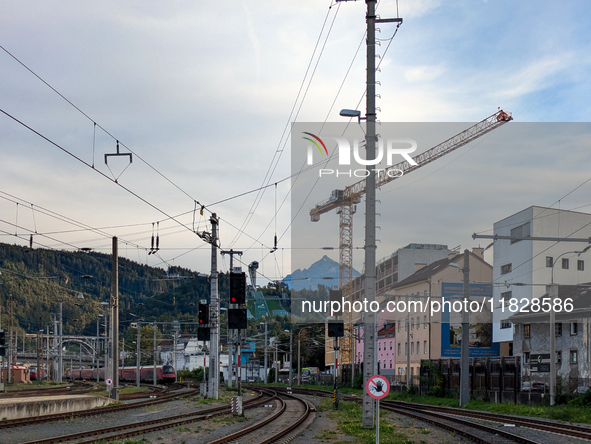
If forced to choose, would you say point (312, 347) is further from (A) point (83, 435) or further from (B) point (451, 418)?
(A) point (83, 435)

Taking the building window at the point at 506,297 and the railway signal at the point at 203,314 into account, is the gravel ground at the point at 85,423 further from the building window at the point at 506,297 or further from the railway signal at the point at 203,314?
the building window at the point at 506,297

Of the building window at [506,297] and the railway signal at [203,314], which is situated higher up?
the railway signal at [203,314]

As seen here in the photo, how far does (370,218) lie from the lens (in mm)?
22625

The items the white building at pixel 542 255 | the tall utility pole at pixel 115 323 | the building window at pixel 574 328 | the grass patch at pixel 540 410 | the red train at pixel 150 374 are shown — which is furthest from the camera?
the red train at pixel 150 374

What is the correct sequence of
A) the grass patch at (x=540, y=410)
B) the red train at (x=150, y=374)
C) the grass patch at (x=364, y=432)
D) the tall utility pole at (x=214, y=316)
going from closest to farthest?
1. the grass patch at (x=364, y=432)
2. the grass patch at (x=540, y=410)
3. the tall utility pole at (x=214, y=316)
4. the red train at (x=150, y=374)

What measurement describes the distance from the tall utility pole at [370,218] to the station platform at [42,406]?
14.2 metres

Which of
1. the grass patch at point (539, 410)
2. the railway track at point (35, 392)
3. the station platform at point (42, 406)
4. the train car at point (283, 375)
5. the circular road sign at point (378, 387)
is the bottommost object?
the train car at point (283, 375)

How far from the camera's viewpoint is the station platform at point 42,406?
27062mm

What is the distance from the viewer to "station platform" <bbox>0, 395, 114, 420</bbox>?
2706 cm

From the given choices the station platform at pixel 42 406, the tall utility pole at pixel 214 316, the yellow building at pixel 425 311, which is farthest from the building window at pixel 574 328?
the station platform at pixel 42 406

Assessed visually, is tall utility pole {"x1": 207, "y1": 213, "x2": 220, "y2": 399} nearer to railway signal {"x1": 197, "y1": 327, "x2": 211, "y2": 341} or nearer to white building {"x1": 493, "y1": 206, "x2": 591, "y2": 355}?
railway signal {"x1": 197, "y1": 327, "x2": 211, "y2": 341}

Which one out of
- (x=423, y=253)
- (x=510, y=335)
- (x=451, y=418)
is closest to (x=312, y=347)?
(x=423, y=253)

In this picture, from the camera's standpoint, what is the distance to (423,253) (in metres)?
108

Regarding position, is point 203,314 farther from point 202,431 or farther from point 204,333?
point 202,431
